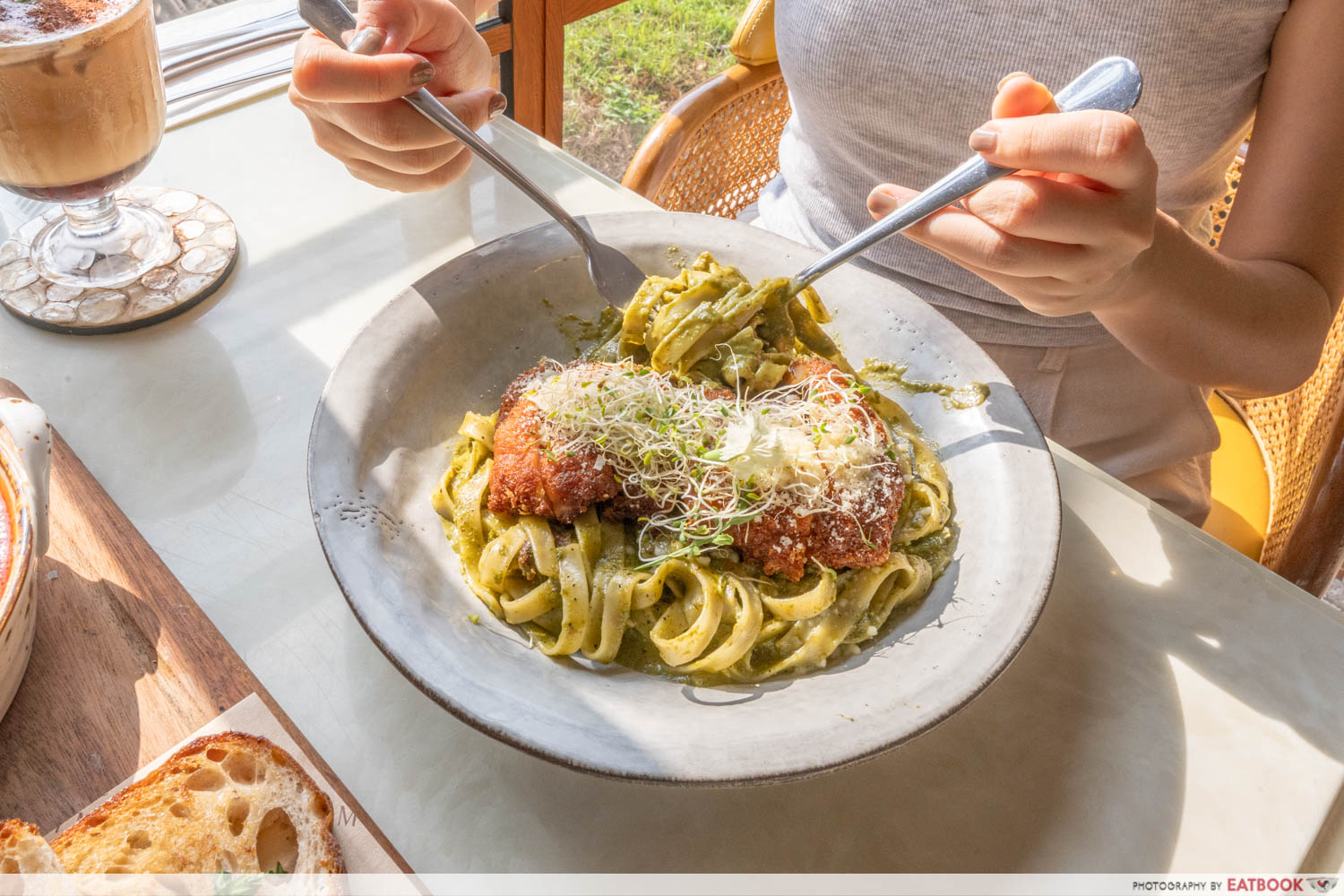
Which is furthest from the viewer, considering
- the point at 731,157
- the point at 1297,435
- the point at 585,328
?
Result: the point at 731,157

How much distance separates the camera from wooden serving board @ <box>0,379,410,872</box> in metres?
1.13

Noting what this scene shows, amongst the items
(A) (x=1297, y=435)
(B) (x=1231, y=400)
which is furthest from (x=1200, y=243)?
(B) (x=1231, y=400)

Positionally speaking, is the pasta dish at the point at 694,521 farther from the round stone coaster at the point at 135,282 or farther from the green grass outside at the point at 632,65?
the green grass outside at the point at 632,65

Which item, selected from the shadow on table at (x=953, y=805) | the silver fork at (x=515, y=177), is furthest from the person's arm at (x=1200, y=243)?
the shadow on table at (x=953, y=805)

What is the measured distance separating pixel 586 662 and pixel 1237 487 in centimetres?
162

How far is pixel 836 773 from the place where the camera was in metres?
1.24

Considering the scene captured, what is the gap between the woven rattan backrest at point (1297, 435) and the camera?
1879 mm

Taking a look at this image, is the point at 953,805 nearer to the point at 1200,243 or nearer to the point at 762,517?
the point at 762,517

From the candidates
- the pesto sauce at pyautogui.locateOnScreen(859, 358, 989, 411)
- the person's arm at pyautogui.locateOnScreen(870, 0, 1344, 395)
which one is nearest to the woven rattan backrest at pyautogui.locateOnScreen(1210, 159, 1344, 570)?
the person's arm at pyautogui.locateOnScreen(870, 0, 1344, 395)

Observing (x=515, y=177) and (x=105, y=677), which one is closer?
(x=105, y=677)

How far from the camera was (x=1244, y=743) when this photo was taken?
129cm

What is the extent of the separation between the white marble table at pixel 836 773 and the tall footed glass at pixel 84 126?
0.19m

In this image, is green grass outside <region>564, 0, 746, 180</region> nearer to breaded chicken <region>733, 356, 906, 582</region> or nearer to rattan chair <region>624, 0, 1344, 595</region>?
rattan chair <region>624, 0, 1344, 595</region>

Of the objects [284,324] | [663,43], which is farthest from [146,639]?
[663,43]
